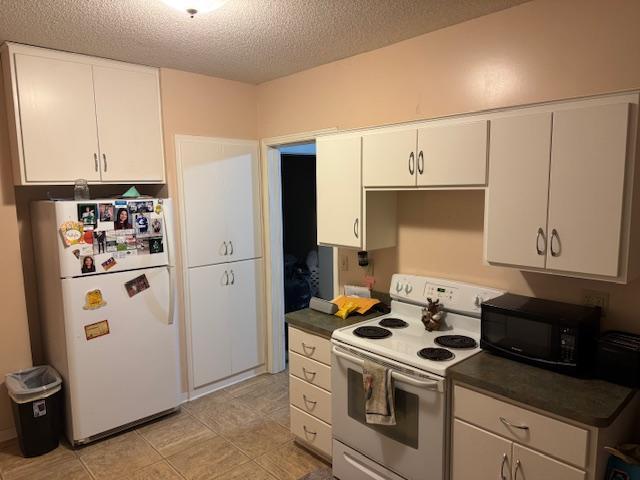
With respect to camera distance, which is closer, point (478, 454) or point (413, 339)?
point (478, 454)

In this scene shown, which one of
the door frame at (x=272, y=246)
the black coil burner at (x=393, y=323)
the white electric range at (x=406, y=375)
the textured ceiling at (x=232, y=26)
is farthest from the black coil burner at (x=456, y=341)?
the door frame at (x=272, y=246)

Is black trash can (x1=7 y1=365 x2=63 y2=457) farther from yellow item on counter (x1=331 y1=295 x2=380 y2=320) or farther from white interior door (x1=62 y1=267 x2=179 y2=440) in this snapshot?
yellow item on counter (x1=331 y1=295 x2=380 y2=320)

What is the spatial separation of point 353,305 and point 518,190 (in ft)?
4.25

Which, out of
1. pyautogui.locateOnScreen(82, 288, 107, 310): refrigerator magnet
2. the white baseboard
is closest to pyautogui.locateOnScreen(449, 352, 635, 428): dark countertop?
pyautogui.locateOnScreen(82, 288, 107, 310): refrigerator magnet

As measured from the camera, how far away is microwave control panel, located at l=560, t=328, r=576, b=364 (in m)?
1.85

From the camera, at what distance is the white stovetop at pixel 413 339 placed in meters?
2.08

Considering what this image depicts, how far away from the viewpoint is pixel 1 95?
2824 millimetres

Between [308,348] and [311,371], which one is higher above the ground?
[308,348]

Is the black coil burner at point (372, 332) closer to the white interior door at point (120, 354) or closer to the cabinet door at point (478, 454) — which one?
the cabinet door at point (478, 454)

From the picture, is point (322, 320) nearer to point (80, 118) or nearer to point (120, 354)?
point (120, 354)

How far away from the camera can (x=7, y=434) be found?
9.84ft

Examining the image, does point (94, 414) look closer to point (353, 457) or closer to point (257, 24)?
point (353, 457)

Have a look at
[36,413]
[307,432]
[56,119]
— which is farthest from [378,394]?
[56,119]

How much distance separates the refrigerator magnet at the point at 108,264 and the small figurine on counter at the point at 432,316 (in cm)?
200
